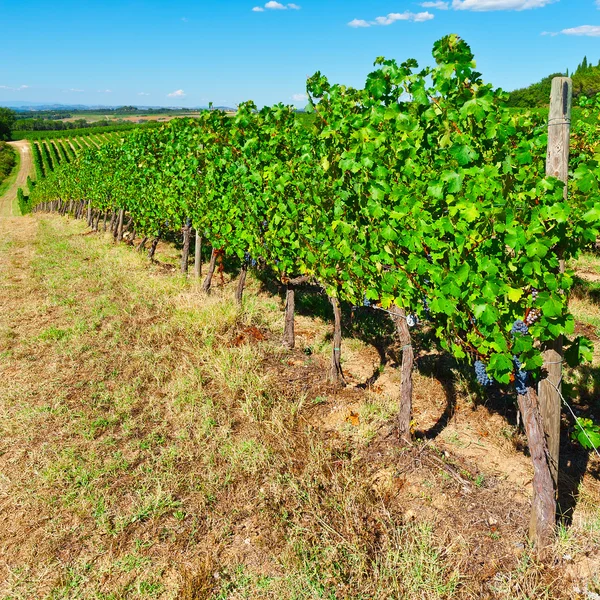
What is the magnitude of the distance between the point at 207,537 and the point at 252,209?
5.02 m

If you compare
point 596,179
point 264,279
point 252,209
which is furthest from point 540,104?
point 596,179

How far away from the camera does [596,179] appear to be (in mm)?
2857

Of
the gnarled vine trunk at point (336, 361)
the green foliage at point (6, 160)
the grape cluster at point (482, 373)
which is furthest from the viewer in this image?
the green foliage at point (6, 160)

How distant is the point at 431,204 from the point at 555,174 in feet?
4.05

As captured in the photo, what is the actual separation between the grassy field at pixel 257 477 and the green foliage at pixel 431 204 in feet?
3.74

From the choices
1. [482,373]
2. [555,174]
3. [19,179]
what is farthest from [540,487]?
[19,179]

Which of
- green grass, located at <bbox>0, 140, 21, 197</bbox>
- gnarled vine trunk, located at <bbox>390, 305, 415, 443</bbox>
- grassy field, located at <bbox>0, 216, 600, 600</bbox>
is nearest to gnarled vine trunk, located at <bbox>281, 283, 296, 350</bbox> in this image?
grassy field, located at <bbox>0, 216, 600, 600</bbox>

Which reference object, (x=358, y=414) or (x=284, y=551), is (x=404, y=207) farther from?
(x=284, y=551)

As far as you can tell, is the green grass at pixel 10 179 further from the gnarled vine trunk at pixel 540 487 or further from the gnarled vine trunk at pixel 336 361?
the gnarled vine trunk at pixel 540 487

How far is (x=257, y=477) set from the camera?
418 centimetres

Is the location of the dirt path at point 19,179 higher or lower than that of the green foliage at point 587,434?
lower

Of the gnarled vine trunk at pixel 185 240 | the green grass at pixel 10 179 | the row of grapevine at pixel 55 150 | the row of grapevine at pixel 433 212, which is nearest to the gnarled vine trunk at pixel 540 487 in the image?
the row of grapevine at pixel 433 212

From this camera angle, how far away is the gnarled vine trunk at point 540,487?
10.8ft

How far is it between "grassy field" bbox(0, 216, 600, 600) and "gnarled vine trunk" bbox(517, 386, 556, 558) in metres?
0.10
